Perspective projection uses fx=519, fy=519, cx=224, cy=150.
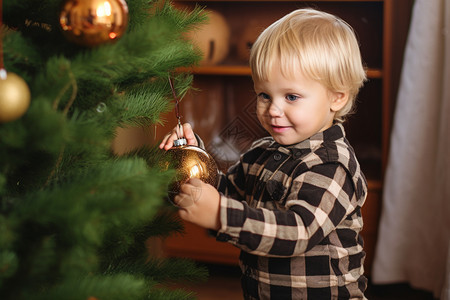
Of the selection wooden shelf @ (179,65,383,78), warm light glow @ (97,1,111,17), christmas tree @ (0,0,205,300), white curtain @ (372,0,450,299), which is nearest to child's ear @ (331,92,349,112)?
christmas tree @ (0,0,205,300)

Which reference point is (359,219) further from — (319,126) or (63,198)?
(63,198)

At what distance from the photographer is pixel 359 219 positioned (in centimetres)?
98

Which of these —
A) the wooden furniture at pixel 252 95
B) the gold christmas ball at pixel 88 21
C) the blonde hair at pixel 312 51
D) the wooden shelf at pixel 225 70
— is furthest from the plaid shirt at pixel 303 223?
the wooden shelf at pixel 225 70

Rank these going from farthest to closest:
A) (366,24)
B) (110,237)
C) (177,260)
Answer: (366,24) < (177,260) < (110,237)

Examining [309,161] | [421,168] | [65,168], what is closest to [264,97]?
[309,161]

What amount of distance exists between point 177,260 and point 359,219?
0.36 metres

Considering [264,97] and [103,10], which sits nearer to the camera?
[103,10]

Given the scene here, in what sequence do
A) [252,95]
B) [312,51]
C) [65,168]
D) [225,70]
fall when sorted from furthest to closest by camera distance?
[252,95] → [225,70] → [312,51] → [65,168]

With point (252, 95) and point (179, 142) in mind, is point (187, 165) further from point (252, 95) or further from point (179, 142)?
point (252, 95)

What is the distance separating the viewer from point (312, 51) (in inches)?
36.7

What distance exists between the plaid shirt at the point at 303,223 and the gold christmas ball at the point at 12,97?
34 cm

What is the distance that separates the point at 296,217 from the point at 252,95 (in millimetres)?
1322

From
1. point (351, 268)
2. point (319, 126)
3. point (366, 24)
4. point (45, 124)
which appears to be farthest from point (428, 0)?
point (45, 124)

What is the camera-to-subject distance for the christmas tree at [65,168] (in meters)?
0.55
